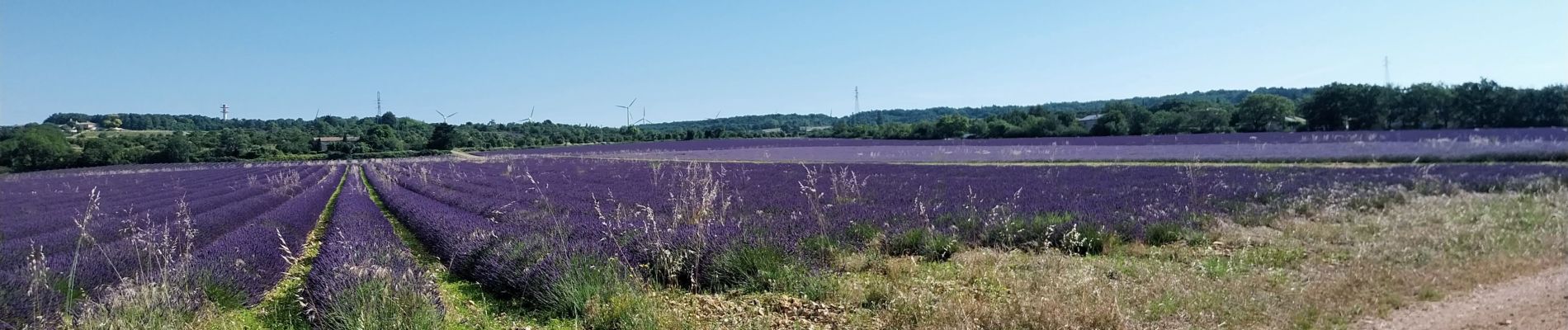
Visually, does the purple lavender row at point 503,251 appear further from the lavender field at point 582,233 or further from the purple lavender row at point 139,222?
the purple lavender row at point 139,222

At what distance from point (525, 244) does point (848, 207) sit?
5.28 metres

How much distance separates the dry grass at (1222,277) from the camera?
4.38 meters

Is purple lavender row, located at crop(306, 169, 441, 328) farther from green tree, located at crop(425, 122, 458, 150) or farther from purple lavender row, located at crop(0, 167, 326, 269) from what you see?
green tree, located at crop(425, 122, 458, 150)

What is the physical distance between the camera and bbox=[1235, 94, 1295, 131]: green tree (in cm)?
5222

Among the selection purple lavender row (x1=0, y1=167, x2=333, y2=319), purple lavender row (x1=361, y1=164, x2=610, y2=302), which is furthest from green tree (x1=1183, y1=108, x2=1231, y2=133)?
purple lavender row (x1=0, y1=167, x2=333, y2=319)

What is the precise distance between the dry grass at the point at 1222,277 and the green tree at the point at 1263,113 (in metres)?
51.4

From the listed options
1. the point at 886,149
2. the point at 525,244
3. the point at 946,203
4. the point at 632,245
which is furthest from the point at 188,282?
the point at 886,149

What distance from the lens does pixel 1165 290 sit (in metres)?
5.01

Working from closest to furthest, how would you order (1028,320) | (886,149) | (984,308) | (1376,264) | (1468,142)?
(1028,320)
(984,308)
(1376,264)
(1468,142)
(886,149)

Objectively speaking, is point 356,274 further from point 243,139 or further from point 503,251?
point 243,139

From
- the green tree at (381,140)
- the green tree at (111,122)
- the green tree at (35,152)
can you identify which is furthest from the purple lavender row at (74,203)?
the green tree at (111,122)

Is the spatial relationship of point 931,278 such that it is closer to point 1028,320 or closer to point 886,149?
point 1028,320

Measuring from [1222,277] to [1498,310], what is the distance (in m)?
1.56

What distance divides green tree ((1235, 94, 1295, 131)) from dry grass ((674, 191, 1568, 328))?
5144 centimetres
